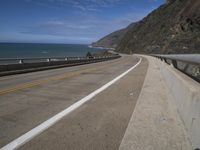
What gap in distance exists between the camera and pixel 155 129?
5676 mm

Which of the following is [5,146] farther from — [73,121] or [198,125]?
[198,125]

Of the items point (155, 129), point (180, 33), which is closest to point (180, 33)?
point (180, 33)

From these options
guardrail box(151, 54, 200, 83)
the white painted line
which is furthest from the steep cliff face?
the white painted line

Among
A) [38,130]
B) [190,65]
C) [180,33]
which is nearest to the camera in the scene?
[38,130]

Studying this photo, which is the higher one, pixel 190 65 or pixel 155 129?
pixel 190 65

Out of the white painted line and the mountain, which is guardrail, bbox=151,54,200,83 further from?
the mountain

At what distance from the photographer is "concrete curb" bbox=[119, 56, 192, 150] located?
4770mm

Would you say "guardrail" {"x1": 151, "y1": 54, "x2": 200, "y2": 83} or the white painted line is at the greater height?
"guardrail" {"x1": 151, "y1": 54, "x2": 200, "y2": 83}

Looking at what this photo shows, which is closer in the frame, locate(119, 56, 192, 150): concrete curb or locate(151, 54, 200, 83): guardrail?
locate(119, 56, 192, 150): concrete curb

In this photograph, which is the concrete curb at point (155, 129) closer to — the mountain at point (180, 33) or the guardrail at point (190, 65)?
the guardrail at point (190, 65)

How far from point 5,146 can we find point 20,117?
1922 millimetres

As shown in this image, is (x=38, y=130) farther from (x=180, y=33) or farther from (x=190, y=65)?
(x=180, y=33)

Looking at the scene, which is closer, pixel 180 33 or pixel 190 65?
pixel 190 65

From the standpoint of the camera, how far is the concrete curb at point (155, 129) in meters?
4.77
